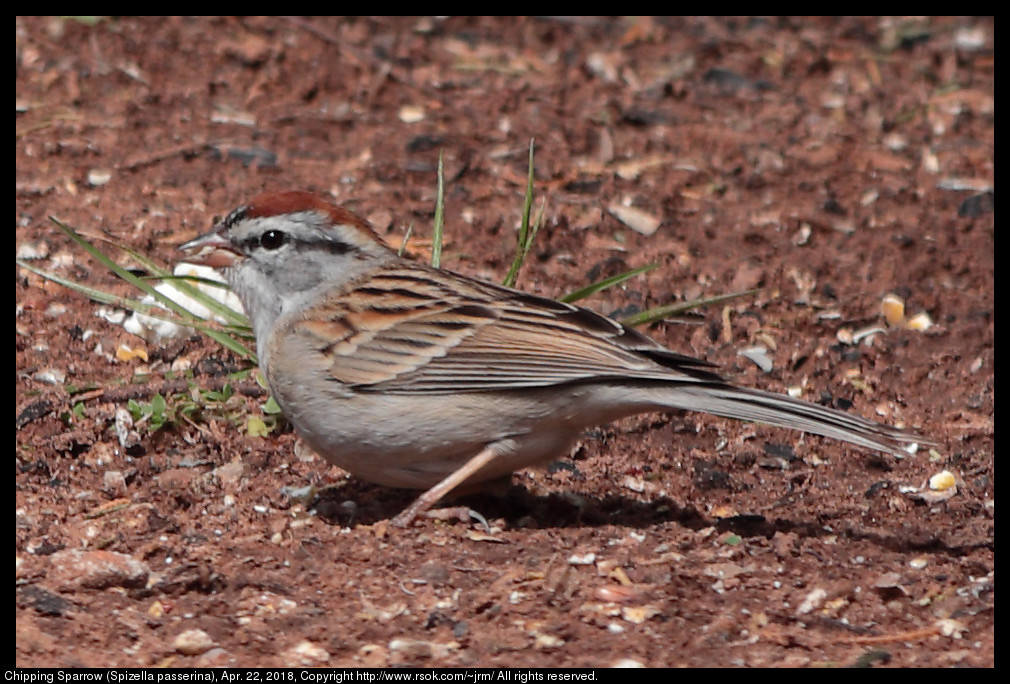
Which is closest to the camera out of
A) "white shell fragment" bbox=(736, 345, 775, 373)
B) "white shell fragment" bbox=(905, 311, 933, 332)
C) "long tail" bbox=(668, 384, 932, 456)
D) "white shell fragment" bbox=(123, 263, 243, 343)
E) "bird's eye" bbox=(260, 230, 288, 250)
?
"long tail" bbox=(668, 384, 932, 456)

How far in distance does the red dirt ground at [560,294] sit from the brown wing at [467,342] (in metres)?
0.52

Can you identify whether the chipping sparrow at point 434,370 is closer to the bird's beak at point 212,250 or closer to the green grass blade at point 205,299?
the bird's beak at point 212,250

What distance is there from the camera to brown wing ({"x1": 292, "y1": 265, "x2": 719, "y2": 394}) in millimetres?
4551

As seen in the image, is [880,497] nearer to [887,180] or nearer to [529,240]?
[529,240]

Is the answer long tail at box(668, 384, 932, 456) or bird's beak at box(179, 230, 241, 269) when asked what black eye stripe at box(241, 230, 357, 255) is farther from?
long tail at box(668, 384, 932, 456)

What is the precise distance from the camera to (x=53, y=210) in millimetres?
6496

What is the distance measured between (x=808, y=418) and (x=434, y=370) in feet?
4.07

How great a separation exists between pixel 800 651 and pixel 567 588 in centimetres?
71

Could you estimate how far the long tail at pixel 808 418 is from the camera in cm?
429

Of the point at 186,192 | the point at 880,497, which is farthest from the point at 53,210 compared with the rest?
the point at 880,497

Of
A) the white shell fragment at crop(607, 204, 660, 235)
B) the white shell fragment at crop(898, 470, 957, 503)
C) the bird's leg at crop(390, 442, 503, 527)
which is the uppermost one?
→ the white shell fragment at crop(607, 204, 660, 235)

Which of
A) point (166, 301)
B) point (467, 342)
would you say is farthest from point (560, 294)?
point (166, 301)

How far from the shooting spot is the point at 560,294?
246 inches

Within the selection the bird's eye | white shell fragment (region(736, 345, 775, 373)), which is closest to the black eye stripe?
the bird's eye
